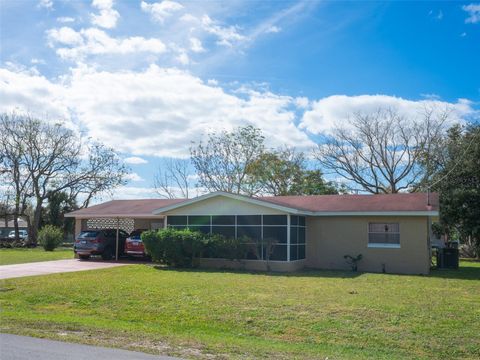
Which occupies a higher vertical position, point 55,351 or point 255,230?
point 255,230

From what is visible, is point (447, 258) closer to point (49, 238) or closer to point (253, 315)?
point (253, 315)

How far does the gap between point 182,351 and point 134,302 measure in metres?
4.85

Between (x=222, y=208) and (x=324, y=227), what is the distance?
4624 mm

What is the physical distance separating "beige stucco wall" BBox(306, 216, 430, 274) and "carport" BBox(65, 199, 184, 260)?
7.83 meters

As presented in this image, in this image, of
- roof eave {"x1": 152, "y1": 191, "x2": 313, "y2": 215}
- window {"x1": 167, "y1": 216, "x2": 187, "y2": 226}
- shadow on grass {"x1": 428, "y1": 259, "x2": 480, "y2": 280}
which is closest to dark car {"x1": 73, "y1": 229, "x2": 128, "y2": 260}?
roof eave {"x1": 152, "y1": 191, "x2": 313, "y2": 215}

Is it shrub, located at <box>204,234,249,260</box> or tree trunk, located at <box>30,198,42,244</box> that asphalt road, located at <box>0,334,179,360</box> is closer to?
shrub, located at <box>204,234,249,260</box>

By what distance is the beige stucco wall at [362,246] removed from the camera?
2078 cm

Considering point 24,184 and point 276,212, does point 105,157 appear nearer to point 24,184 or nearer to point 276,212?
point 24,184

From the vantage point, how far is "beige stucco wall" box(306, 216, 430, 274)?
20781 millimetres

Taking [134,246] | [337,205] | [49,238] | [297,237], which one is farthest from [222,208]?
[49,238]

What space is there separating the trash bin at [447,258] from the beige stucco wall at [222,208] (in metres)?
8.20

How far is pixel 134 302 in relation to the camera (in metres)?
12.4

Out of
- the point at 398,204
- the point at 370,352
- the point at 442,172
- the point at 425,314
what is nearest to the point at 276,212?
the point at 398,204

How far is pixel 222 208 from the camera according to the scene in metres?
22.3
